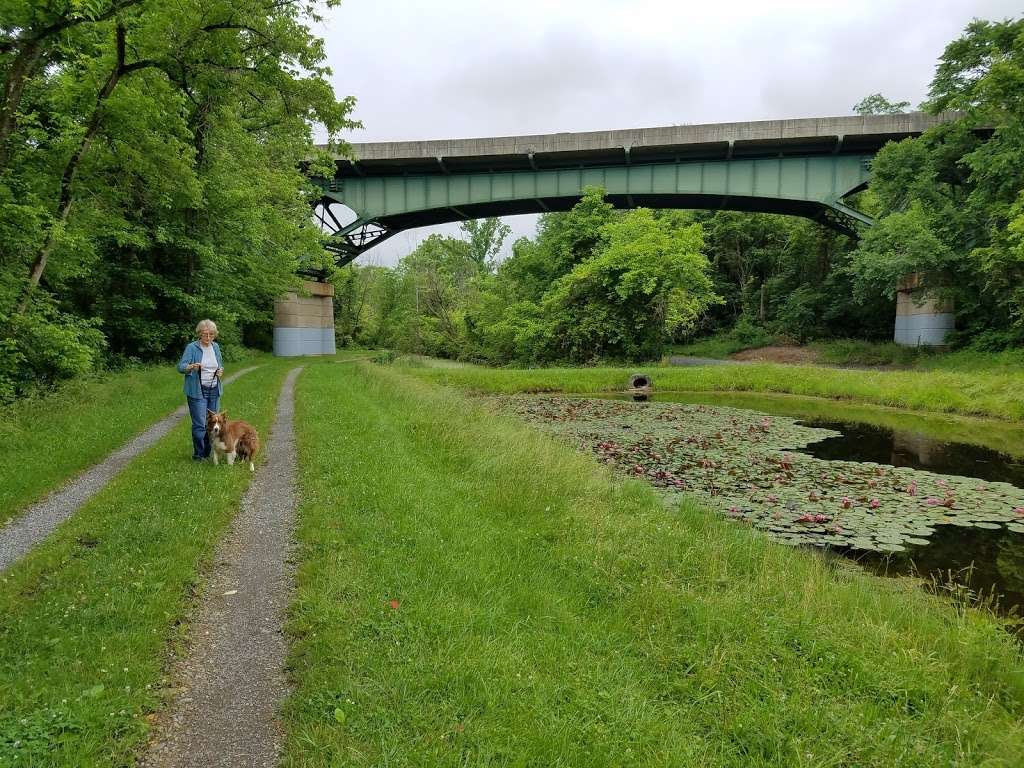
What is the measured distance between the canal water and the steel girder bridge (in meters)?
15.7

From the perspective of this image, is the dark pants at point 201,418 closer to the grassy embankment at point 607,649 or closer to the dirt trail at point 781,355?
the grassy embankment at point 607,649

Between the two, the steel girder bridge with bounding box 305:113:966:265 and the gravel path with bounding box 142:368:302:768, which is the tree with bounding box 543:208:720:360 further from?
the gravel path with bounding box 142:368:302:768

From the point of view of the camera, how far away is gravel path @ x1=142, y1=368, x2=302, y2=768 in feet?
9.83

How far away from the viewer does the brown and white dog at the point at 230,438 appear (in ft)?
26.4

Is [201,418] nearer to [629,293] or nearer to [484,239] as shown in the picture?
[629,293]

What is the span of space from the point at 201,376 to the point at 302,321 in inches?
1263

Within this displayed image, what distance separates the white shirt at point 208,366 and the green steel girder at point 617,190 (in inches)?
1067

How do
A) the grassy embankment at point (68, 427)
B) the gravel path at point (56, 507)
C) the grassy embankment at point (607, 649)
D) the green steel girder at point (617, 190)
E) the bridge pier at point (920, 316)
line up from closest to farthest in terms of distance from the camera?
the grassy embankment at point (607, 649), the gravel path at point (56, 507), the grassy embankment at point (68, 427), the bridge pier at point (920, 316), the green steel girder at point (617, 190)

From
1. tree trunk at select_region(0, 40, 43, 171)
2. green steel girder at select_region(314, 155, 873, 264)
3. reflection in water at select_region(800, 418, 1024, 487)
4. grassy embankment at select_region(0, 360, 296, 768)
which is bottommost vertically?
reflection in water at select_region(800, 418, 1024, 487)

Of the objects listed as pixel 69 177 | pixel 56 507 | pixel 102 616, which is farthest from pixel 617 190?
pixel 102 616

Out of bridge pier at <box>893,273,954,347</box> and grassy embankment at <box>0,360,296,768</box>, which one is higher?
bridge pier at <box>893,273,954,347</box>

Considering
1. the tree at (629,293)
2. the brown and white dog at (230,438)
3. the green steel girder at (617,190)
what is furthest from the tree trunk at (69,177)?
the tree at (629,293)

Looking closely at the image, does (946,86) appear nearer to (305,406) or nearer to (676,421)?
(676,421)

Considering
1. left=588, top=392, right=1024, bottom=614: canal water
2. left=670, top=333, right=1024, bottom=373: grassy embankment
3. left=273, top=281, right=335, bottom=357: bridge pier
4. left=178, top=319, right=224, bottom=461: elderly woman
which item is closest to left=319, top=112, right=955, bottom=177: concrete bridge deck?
left=273, top=281, right=335, bottom=357: bridge pier
